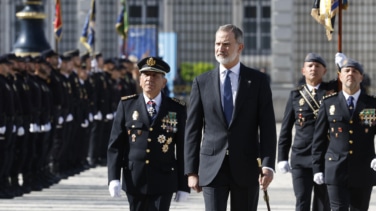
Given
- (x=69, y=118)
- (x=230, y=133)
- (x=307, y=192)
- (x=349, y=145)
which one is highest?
(x=230, y=133)

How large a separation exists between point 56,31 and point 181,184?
14073 mm

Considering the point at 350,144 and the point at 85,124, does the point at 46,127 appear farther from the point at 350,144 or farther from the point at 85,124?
the point at 350,144

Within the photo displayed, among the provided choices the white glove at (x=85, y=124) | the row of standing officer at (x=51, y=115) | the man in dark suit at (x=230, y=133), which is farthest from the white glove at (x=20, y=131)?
the man in dark suit at (x=230, y=133)

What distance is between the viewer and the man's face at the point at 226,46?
9773 millimetres

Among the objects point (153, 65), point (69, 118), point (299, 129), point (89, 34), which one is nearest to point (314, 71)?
point (299, 129)

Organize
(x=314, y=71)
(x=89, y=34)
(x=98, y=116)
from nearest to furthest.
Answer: (x=314, y=71)
(x=98, y=116)
(x=89, y=34)

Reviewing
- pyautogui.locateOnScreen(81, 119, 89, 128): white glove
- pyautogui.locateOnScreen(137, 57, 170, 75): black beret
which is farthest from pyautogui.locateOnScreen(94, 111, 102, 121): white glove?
pyautogui.locateOnScreen(137, 57, 170, 75): black beret

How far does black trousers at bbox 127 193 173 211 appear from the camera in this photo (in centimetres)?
1061

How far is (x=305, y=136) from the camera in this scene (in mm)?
12961

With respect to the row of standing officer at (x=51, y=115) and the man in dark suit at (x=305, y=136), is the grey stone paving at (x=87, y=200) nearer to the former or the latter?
the row of standing officer at (x=51, y=115)

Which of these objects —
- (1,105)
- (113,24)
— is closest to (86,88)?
(1,105)

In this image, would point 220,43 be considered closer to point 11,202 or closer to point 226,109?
point 226,109

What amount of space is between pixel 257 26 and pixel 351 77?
25.2m

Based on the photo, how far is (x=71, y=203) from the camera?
52.5 ft
